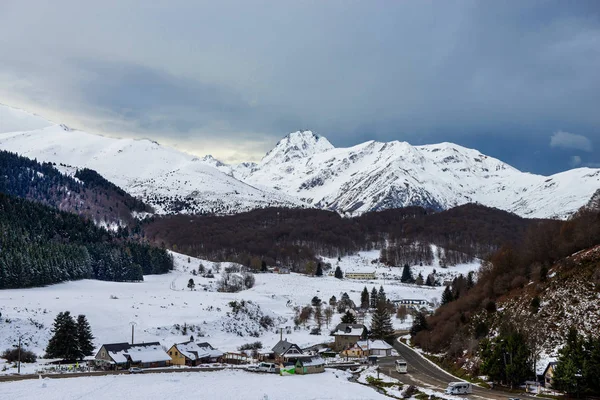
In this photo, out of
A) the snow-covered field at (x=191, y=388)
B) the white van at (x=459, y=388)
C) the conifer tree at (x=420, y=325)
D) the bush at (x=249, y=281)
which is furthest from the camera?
the bush at (x=249, y=281)

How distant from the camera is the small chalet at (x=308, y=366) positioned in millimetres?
62188

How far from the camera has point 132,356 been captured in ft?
200

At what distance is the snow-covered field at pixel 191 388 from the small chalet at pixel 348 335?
2285cm

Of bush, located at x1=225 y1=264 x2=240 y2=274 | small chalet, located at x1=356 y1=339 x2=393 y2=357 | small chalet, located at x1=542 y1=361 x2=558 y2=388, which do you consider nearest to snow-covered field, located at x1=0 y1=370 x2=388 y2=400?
small chalet, located at x1=542 y1=361 x2=558 y2=388

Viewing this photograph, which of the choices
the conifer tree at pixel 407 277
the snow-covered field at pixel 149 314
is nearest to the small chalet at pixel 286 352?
the snow-covered field at pixel 149 314

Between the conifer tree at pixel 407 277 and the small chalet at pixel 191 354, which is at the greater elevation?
the conifer tree at pixel 407 277

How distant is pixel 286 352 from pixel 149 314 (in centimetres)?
2427

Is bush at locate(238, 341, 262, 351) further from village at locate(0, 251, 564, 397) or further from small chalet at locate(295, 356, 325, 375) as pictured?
small chalet at locate(295, 356, 325, 375)

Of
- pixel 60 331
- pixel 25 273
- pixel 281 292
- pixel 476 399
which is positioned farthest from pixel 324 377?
pixel 281 292

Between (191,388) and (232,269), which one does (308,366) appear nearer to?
(191,388)

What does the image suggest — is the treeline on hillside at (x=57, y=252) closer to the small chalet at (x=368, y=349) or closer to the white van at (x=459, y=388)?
the small chalet at (x=368, y=349)

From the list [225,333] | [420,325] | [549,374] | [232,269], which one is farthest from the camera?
[232,269]

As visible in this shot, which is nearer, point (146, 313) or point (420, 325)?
point (420, 325)

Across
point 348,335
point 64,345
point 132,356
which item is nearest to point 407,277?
→ point 348,335
